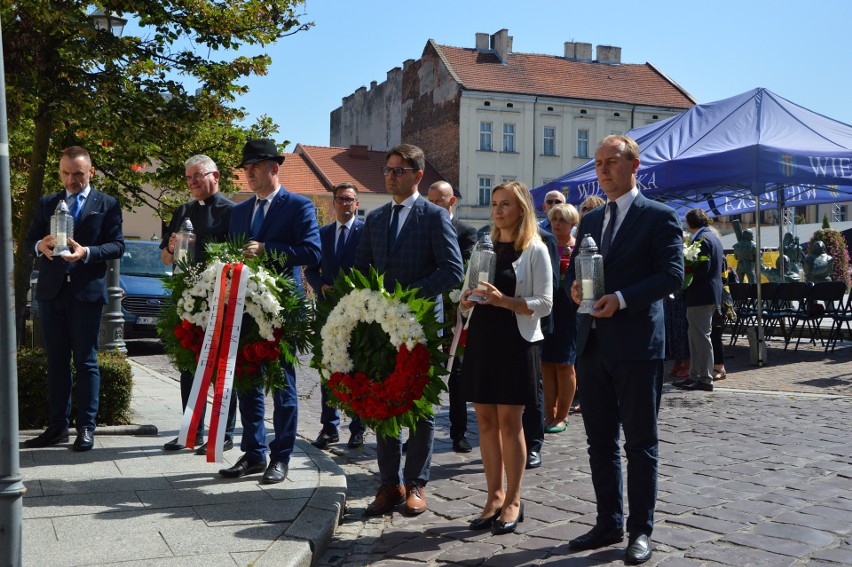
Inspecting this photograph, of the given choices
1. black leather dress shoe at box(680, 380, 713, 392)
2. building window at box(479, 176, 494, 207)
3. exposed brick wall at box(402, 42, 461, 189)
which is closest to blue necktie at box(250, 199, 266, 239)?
black leather dress shoe at box(680, 380, 713, 392)

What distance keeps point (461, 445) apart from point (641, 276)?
323cm

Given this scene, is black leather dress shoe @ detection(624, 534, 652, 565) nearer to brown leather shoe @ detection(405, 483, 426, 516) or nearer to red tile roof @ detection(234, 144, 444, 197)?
brown leather shoe @ detection(405, 483, 426, 516)

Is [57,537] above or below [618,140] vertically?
below

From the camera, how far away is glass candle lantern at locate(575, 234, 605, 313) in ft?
14.8

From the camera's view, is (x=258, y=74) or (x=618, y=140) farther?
(x=258, y=74)

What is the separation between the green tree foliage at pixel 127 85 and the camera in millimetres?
8375

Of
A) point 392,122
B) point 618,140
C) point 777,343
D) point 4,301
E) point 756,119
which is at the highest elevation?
point 392,122

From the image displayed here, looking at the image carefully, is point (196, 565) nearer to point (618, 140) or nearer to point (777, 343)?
point (618, 140)

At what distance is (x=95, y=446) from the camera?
6801mm

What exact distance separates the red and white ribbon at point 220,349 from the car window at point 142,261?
41.8 ft

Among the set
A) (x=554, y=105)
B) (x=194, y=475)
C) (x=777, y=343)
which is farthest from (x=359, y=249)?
(x=554, y=105)

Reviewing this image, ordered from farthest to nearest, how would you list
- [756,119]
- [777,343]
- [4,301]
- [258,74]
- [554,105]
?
[554,105] < [777,343] < [756,119] < [258,74] < [4,301]

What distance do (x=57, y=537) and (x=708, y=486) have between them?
3949 mm

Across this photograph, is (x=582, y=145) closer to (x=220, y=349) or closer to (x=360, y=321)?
(x=220, y=349)
